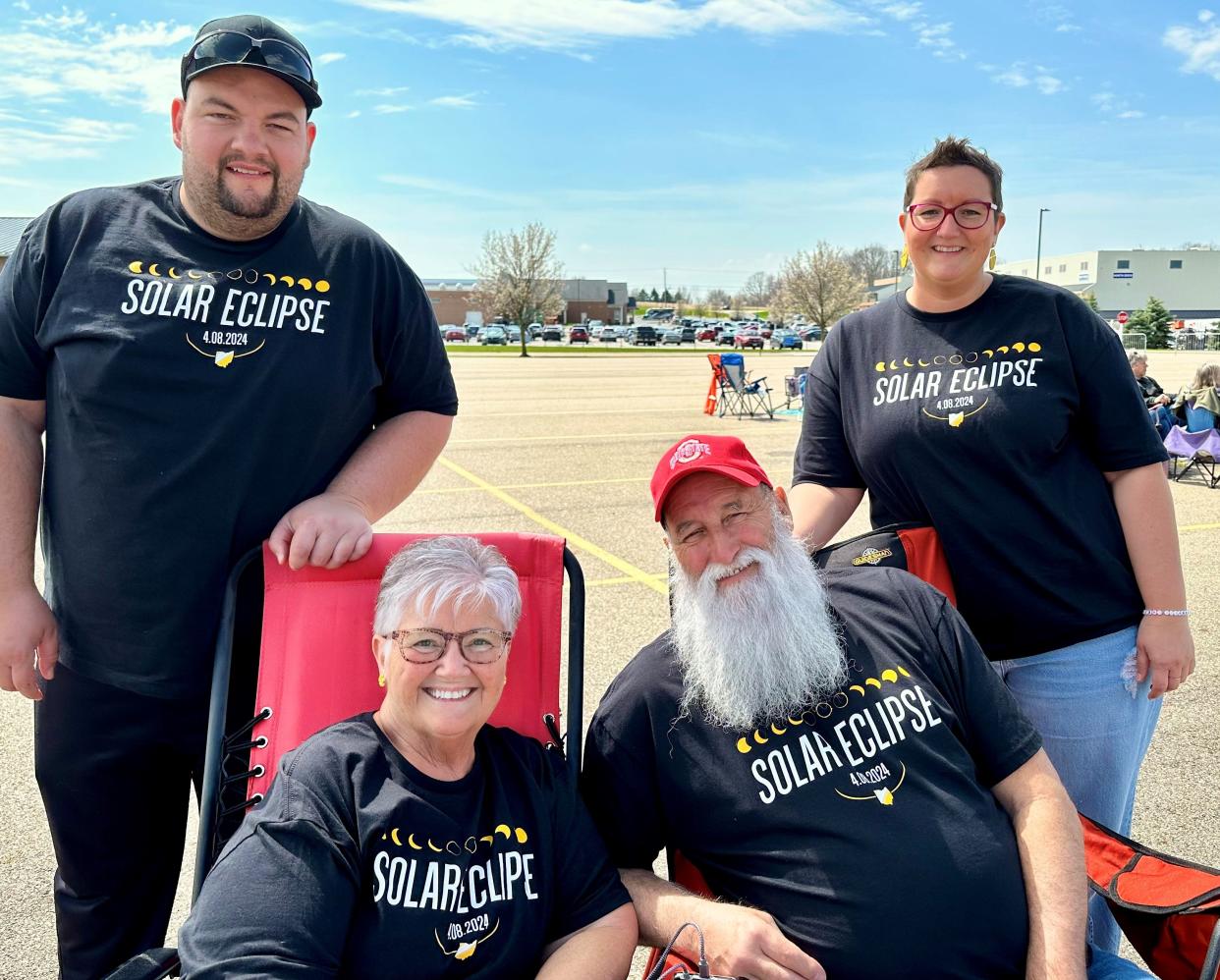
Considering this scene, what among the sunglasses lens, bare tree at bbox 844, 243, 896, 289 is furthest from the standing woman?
bare tree at bbox 844, 243, 896, 289

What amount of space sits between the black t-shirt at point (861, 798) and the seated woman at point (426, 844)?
8.7 inches

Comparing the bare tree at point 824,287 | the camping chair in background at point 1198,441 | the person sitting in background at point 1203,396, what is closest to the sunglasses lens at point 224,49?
the camping chair in background at point 1198,441

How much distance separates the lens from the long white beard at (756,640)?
7.20 feet

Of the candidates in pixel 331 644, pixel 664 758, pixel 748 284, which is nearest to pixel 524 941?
pixel 664 758

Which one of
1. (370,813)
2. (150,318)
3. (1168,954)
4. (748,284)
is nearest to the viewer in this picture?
(370,813)

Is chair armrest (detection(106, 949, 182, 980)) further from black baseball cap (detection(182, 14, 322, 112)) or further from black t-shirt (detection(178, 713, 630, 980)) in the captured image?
black baseball cap (detection(182, 14, 322, 112))

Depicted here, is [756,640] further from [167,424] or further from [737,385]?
[737,385]

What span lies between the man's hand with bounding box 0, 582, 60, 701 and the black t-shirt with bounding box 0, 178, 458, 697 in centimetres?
5

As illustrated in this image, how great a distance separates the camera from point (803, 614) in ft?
7.47

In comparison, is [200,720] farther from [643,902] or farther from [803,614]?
[803,614]

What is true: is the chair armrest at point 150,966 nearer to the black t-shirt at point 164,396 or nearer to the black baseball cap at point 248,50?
the black t-shirt at point 164,396

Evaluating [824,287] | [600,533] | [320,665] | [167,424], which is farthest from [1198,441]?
[824,287]

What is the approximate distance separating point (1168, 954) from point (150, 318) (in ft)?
8.59

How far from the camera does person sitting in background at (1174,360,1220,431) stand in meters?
11.2
